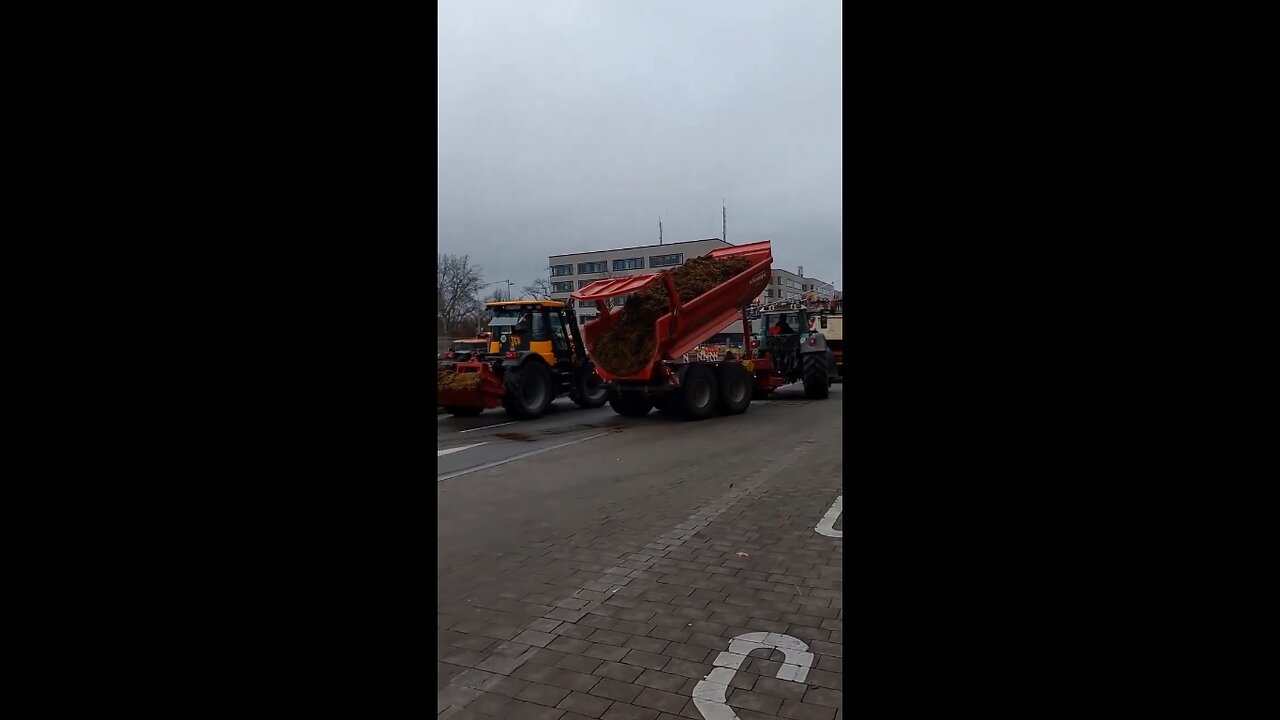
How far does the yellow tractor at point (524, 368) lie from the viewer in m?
12.9

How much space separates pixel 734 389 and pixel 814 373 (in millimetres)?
→ 3291

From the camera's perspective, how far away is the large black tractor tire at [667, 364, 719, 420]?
12859 mm

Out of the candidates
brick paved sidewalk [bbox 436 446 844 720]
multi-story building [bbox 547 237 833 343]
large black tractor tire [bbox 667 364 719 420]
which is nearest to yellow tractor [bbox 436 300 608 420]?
large black tractor tire [bbox 667 364 719 420]

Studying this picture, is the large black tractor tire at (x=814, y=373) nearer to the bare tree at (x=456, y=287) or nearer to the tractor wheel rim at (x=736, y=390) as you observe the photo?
the tractor wheel rim at (x=736, y=390)

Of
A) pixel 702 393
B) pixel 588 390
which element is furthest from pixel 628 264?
pixel 702 393

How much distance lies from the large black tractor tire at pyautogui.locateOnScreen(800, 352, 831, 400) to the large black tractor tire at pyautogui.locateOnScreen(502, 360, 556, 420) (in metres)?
6.01

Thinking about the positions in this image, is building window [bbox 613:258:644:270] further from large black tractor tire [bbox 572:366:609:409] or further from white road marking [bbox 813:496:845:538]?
white road marking [bbox 813:496:845:538]

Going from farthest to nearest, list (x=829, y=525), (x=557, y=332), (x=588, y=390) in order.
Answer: (x=588, y=390)
(x=557, y=332)
(x=829, y=525)

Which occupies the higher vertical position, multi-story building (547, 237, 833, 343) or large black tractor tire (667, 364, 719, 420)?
multi-story building (547, 237, 833, 343)

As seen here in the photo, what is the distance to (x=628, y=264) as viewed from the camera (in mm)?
64250

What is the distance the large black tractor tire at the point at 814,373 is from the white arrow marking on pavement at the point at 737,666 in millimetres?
13055

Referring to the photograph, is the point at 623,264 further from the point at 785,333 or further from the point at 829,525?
the point at 829,525
